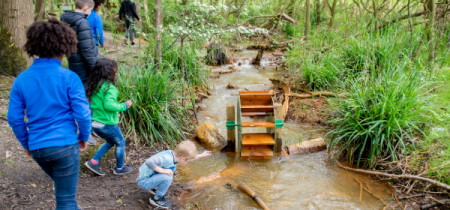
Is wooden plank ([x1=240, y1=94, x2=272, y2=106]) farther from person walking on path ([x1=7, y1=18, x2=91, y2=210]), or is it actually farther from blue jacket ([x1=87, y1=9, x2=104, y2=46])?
person walking on path ([x1=7, y1=18, x2=91, y2=210])

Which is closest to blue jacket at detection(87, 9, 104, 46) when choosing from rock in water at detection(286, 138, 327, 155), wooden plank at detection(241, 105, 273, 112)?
wooden plank at detection(241, 105, 273, 112)

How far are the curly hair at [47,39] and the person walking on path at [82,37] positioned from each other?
160cm

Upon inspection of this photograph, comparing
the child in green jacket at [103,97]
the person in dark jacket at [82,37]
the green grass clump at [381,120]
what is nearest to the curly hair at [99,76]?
the child in green jacket at [103,97]

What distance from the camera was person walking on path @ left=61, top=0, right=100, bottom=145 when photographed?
3443mm

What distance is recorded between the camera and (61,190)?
2.07 m

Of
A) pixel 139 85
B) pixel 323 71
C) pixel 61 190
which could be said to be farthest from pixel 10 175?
pixel 323 71

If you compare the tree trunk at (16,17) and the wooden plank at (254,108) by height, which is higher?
the tree trunk at (16,17)

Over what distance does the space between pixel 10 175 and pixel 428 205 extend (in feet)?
15.5

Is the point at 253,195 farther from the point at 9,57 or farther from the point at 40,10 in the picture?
the point at 40,10

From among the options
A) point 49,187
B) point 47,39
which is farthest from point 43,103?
point 49,187

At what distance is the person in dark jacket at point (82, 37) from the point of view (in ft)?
11.3

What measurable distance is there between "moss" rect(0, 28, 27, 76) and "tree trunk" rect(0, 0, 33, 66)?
72 millimetres

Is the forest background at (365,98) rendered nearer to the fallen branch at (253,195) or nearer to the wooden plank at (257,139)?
the wooden plank at (257,139)

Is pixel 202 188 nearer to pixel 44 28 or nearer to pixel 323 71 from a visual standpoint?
pixel 44 28
